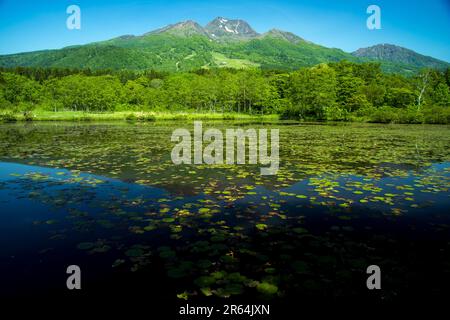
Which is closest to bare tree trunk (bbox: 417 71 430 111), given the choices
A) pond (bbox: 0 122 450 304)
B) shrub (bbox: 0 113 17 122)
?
pond (bbox: 0 122 450 304)

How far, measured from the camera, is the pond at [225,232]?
4371mm

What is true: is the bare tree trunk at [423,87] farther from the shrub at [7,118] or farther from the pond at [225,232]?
the shrub at [7,118]

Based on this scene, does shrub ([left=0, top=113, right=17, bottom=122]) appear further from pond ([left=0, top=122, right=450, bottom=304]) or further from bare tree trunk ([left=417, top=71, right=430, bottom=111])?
bare tree trunk ([left=417, top=71, right=430, bottom=111])

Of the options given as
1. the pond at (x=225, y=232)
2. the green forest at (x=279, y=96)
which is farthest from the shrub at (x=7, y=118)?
the pond at (x=225, y=232)

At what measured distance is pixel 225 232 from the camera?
6.17 meters

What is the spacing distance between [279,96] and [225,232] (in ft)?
232

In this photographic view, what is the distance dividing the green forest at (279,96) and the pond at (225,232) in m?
44.3

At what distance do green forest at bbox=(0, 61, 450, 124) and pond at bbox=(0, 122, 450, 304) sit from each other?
44284mm

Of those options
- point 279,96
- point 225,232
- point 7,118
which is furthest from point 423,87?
point 7,118

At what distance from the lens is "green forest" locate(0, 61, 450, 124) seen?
Answer: 53688mm

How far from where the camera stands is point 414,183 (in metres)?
10.1

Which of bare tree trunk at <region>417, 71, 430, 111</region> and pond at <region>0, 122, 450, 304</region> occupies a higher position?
bare tree trunk at <region>417, 71, 430, 111</region>

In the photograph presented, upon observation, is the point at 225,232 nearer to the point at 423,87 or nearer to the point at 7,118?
the point at 7,118
